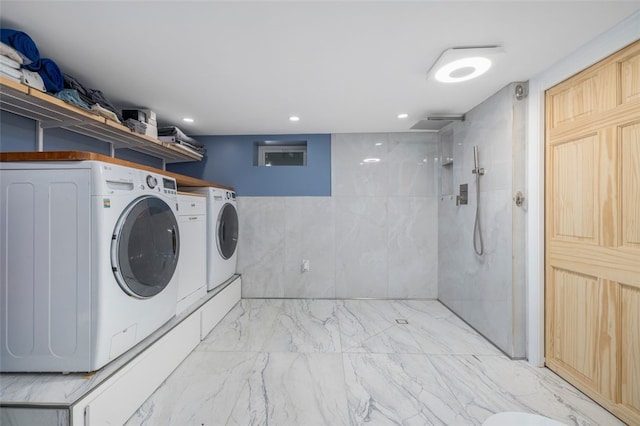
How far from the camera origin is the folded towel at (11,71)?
1.15 metres

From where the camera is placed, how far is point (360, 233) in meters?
3.06

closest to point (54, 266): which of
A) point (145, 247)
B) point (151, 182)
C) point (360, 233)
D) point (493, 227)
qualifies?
point (145, 247)

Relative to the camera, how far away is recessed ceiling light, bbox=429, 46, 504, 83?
1.38 meters

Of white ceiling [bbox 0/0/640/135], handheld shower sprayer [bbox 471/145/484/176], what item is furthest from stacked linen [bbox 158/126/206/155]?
handheld shower sprayer [bbox 471/145/484/176]

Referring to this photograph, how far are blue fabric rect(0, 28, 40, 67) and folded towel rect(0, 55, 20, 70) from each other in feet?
0.24

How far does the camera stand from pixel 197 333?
6.52 feet

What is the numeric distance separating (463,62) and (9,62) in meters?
2.32

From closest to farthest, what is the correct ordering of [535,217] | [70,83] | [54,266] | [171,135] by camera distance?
[54,266]
[70,83]
[535,217]
[171,135]

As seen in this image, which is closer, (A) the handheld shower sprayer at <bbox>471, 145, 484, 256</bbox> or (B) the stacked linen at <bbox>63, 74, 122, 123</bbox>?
(B) the stacked linen at <bbox>63, 74, 122, 123</bbox>

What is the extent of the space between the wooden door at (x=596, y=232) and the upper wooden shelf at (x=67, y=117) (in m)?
2.98

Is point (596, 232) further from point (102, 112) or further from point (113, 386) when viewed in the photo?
point (102, 112)

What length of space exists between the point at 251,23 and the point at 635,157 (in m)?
2.00

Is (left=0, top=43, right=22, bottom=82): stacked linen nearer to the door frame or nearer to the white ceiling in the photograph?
the white ceiling

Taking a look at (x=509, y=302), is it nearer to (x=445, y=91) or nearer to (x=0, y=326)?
(x=445, y=91)
